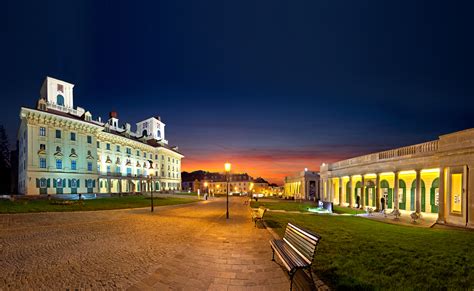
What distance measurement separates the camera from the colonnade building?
15188 mm

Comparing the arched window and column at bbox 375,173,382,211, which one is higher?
the arched window

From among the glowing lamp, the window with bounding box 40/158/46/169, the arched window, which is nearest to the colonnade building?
the glowing lamp

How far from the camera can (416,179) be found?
2145cm

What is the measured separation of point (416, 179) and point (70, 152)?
52.6 metres

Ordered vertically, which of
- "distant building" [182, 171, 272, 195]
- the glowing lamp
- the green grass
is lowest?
"distant building" [182, 171, 272, 195]

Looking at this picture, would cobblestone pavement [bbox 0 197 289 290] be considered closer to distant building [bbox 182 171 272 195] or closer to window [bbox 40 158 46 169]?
window [bbox 40 158 46 169]

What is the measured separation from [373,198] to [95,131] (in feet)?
170

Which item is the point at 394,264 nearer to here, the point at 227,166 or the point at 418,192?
the point at 227,166

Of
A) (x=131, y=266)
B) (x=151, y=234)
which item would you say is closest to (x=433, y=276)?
(x=131, y=266)

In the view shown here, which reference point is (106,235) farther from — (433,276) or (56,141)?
(56,141)

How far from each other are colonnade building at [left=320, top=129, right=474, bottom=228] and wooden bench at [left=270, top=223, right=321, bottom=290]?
589 inches

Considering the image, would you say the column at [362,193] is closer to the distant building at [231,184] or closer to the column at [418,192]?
the column at [418,192]

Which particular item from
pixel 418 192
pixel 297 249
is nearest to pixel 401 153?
pixel 418 192

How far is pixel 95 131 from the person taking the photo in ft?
164
